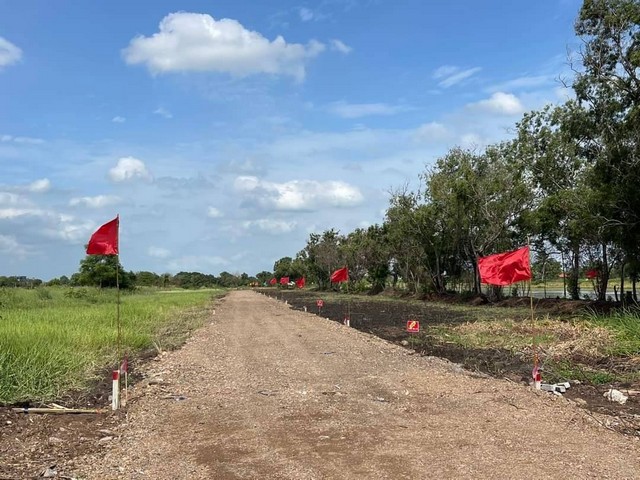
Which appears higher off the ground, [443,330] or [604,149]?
[604,149]

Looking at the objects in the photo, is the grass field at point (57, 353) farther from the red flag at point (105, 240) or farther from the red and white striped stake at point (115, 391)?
the red flag at point (105, 240)

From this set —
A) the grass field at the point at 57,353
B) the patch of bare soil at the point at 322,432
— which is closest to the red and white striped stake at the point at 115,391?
the patch of bare soil at the point at 322,432

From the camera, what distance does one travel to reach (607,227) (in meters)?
23.7

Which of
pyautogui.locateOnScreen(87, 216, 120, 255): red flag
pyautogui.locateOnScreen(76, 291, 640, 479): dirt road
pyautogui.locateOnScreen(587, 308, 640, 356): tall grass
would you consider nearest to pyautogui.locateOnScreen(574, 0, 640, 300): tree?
pyautogui.locateOnScreen(587, 308, 640, 356): tall grass

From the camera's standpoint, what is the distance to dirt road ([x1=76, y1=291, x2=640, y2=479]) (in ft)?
20.3

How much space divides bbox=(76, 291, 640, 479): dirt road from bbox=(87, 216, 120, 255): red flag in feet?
8.79

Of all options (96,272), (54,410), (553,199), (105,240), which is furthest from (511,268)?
(96,272)

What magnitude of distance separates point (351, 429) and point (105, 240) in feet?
17.1

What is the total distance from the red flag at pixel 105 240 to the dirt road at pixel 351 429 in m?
2.68

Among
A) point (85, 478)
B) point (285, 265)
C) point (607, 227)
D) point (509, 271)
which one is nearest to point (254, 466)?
point (85, 478)

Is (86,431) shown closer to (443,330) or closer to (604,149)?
(443,330)

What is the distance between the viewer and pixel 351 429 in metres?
7.76

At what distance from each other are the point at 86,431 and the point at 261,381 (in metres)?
4.07

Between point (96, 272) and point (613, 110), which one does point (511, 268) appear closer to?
point (613, 110)
